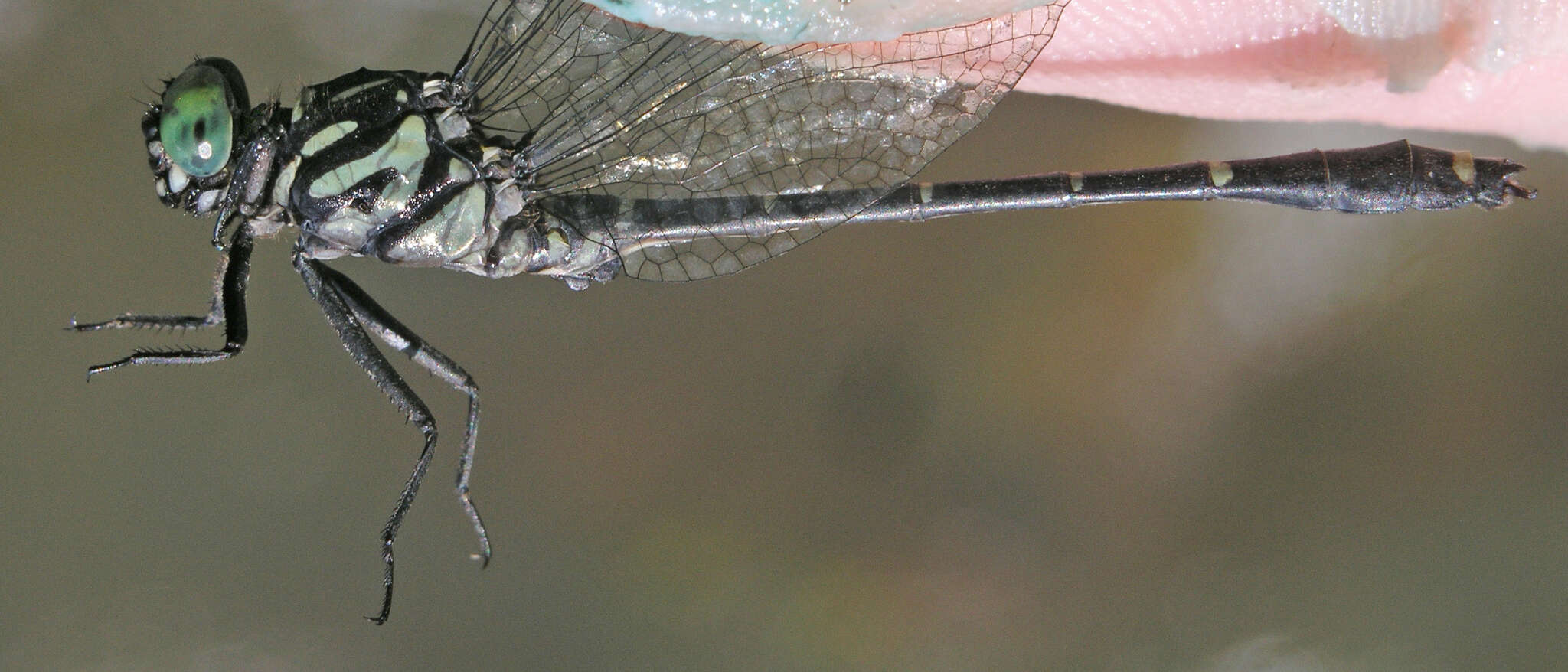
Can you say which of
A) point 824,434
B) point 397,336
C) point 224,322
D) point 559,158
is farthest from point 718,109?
point 824,434

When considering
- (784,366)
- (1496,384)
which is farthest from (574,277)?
(1496,384)

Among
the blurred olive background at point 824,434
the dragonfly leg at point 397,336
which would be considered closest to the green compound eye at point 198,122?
the dragonfly leg at point 397,336

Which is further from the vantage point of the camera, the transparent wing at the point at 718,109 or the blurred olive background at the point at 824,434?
the blurred olive background at the point at 824,434

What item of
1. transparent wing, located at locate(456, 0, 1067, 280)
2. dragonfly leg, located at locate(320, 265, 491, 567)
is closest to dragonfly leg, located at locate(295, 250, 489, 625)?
dragonfly leg, located at locate(320, 265, 491, 567)

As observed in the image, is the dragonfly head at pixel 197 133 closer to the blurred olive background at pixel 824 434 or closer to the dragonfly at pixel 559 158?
the dragonfly at pixel 559 158

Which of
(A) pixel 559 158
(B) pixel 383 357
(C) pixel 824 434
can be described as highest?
(A) pixel 559 158

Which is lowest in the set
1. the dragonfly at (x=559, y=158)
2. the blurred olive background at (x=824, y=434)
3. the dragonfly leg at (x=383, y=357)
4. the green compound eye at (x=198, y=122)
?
the blurred olive background at (x=824, y=434)

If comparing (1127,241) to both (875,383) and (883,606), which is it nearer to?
(875,383)

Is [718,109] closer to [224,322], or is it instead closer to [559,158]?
[559,158]
